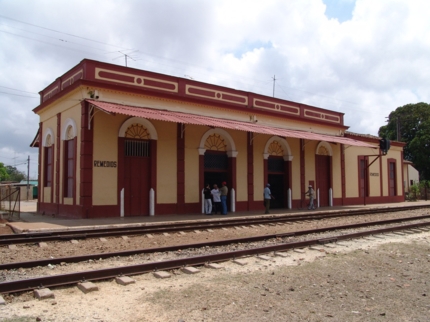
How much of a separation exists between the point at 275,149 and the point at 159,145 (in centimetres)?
763

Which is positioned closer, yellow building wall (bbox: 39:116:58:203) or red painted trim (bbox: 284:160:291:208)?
yellow building wall (bbox: 39:116:58:203)

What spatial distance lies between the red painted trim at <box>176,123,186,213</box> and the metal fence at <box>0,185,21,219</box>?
6.63 metres

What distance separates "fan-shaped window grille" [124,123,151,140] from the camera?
16312 mm

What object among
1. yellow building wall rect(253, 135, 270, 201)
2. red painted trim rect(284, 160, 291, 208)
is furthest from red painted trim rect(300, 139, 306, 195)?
yellow building wall rect(253, 135, 270, 201)

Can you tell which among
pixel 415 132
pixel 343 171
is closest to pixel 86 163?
pixel 343 171

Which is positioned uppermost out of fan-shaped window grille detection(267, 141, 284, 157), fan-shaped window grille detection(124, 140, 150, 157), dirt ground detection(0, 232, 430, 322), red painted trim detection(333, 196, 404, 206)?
fan-shaped window grille detection(267, 141, 284, 157)

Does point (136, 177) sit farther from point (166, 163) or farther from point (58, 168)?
point (58, 168)

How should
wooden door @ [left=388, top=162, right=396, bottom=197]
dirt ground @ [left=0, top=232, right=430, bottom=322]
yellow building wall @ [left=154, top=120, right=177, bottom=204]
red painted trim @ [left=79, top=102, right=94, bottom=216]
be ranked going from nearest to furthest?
dirt ground @ [left=0, top=232, right=430, bottom=322] < red painted trim @ [left=79, top=102, right=94, bottom=216] < yellow building wall @ [left=154, top=120, right=177, bottom=204] < wooden door @ [left=388, top=162, right=396, bottom=197]

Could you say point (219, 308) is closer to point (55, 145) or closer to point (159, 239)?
point (159, 239)

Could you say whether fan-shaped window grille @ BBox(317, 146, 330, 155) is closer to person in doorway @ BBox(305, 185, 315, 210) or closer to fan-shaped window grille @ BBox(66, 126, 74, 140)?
person in doorway @ BBox(305, 185, 315, 210)

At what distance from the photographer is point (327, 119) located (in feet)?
83.3

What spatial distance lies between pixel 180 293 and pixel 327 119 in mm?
21750

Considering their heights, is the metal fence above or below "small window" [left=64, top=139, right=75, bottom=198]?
below

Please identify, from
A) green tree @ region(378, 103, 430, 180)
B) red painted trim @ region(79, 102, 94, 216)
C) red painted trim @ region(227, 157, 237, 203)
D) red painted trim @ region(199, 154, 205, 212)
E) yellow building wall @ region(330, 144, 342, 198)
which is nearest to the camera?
red painted trim @ region(79, 102, 94, 216)
